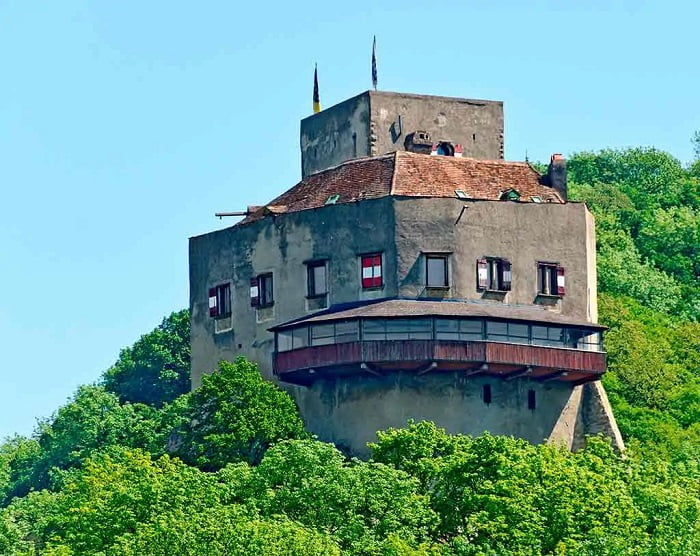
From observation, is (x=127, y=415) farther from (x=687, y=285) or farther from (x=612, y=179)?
(x=612, y=179)

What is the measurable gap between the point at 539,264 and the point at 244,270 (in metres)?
9.55

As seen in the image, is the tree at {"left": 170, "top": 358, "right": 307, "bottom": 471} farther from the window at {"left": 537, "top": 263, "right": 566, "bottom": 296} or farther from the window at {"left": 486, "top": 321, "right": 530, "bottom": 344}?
the window at {"left": 537, "top": 263, "right": 566, "bottom": 296}

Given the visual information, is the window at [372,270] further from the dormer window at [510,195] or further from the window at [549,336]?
the window at [549,336]

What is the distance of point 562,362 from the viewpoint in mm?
84000

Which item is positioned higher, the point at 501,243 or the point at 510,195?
the point at 510,195

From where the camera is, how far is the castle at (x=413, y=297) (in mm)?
82938

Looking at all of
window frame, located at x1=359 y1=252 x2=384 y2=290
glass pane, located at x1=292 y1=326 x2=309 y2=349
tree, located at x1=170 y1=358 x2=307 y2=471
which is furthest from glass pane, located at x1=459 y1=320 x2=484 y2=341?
tree, located at x1=170 y1=358 x2=307 y2=471

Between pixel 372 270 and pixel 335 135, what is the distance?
8.59 m

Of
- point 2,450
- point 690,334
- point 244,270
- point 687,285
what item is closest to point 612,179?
point 687,285

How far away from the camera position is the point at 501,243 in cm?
8519

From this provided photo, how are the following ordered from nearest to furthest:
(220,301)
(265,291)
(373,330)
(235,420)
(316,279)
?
(373,330) < (235,420) < (316,279) < (265,291) < (220,301)

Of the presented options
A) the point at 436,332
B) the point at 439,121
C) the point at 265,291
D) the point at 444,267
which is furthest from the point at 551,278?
the point at 265,291

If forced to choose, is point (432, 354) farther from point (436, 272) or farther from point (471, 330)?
point (436, 272)

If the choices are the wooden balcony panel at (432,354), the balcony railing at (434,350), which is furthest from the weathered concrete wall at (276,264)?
the wooden balcony panel at (432,354)
